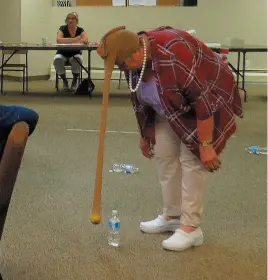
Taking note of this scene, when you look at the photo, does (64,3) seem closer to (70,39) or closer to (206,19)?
(70,39)

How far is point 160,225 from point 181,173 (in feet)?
0.93

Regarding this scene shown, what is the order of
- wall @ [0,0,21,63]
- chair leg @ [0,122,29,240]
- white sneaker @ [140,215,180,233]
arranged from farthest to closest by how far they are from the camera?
wall @ [0,0,21,63], white sneaker @ [140,215,180,233], chair leg @ [0,122,29,240]

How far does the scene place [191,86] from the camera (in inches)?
77.6

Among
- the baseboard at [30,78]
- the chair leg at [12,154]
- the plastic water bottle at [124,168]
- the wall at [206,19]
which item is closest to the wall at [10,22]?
the baseboard at [30,78]

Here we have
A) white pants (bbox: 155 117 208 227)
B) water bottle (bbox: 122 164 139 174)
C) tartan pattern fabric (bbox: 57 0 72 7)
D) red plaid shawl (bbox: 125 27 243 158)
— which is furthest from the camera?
tartan pattern fabric (bbox: 57 0 72 7)

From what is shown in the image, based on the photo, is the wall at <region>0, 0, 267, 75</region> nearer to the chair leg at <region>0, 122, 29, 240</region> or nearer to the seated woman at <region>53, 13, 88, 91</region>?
the seated woman at <region>53, 13, 88, 91</region>

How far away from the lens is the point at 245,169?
3.57 meters

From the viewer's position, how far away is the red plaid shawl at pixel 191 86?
1.96m

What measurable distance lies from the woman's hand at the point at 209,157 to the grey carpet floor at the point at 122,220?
39cm

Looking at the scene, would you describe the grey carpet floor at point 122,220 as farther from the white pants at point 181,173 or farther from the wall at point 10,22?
the wall at point 10,22

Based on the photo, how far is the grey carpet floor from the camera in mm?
2055

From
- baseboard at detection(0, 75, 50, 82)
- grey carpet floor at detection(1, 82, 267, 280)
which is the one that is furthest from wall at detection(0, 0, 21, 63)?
grey carpet floor at detection(1, 82, 267, 280)

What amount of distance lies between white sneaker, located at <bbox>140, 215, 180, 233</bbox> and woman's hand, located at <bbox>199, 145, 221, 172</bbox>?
45cm

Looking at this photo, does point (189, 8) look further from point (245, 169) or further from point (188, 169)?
Answer: point (188, 169)
